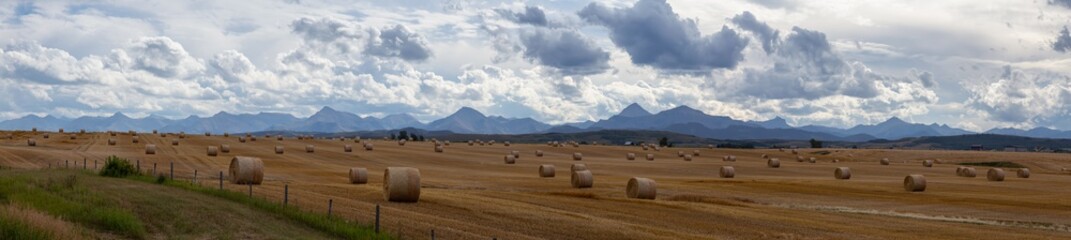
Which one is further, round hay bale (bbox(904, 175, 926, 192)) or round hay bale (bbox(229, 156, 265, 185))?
round hay bale (bbox(904, 175, 926, 192))

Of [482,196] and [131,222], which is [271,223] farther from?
[482,196]

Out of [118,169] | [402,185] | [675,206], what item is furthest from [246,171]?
[675,206]

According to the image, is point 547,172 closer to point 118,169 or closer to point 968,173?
point 118,169

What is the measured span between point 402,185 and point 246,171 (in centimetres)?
1029

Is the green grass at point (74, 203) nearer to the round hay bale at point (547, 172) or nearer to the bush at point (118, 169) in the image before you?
the bush at point (118, 169)

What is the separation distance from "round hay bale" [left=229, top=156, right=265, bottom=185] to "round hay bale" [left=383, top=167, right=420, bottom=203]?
30.3 ft

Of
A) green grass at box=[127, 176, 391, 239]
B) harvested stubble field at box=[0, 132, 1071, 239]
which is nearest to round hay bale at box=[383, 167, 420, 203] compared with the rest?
harvested stubble field at box=[0, 132, 1071, 239]

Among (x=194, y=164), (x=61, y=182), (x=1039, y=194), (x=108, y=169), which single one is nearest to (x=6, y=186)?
(x=61, y=182)

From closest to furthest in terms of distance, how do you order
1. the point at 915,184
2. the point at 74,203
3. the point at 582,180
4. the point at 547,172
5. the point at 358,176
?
the point at 74,203 < the point at 358,176 < the point at 582,180 < the point at 915,184 < the point at 547,172

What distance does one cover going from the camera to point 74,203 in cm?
2497

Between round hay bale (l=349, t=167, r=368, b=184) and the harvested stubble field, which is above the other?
round hay bale (l=349, t=167, r=368, b=184)

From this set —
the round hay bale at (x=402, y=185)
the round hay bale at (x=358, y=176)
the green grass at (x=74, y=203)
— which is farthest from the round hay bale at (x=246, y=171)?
the green grass at (x=74, y=203)

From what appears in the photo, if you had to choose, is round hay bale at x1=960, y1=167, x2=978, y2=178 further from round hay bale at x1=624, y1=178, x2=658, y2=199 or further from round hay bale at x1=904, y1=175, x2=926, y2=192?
round hay bale at x1=624, y1=178, x2=658, y2=199

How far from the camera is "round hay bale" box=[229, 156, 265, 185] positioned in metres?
41.8
